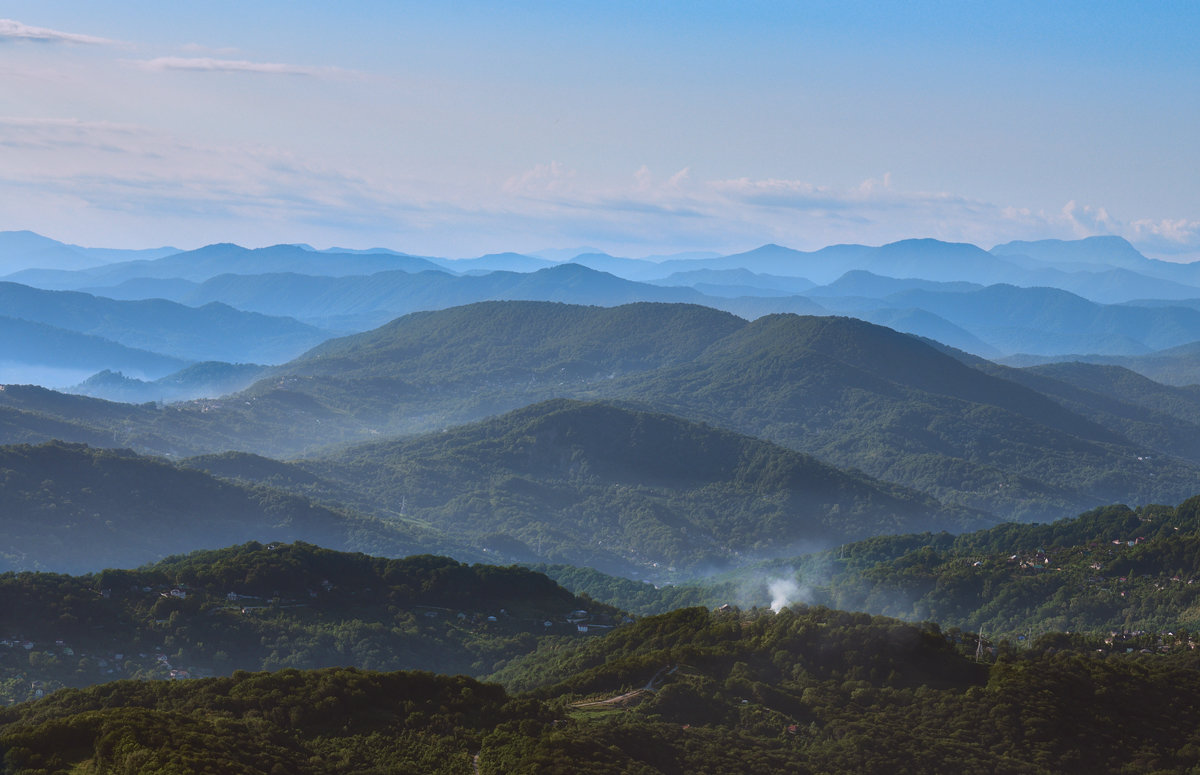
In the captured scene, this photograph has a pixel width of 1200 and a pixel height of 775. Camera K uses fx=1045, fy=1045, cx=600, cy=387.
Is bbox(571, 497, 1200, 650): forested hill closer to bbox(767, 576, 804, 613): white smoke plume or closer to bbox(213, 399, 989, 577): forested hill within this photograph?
bbox(767, 576, 804, 613): white smoke plume

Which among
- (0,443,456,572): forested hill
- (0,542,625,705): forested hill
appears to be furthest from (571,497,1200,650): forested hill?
(0,443,456,572): forested hill

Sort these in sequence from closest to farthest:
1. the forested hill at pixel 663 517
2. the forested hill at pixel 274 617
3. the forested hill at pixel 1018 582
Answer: the forested hill at pixel 274 617 < the forested hill at pixel 1018 582 < the forested hill at pixel 663 517

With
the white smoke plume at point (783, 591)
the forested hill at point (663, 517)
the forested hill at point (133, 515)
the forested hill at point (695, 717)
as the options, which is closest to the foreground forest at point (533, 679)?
the forested hill at point (695, 717)

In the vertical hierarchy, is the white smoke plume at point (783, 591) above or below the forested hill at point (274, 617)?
below

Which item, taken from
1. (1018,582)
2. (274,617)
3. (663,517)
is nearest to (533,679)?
(274,617)

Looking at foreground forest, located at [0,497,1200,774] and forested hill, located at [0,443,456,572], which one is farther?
forested hill, located at [0,443,456,572]

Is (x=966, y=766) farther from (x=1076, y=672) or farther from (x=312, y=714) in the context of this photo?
(x=312, y=714)

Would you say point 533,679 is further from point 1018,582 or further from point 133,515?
point 133,515

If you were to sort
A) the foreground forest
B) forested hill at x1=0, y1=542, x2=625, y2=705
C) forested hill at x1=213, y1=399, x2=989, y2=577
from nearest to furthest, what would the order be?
the foreground forest < forested hill at x1=0, y1=542, x2=625, y2=705 < forested hill at x1=213, y1=399, x2=989, y2=577

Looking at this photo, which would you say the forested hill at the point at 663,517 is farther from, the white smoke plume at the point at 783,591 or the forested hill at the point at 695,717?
the forested hill at the point at 695,717

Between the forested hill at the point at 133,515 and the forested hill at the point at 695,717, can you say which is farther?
the forested hill at the point at 133,515

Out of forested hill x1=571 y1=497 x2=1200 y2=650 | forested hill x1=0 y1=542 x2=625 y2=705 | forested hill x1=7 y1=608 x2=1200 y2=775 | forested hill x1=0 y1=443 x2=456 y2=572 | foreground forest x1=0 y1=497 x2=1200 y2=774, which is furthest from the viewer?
forested hill x1=0 y1=443 x2=456 y2=572
